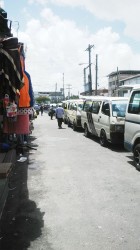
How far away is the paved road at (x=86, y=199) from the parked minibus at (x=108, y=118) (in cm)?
108

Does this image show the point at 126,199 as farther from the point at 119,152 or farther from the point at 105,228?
the point at 119,152

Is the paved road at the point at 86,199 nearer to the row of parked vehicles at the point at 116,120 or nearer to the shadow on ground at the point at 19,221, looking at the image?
the shadow on ground at the point at 19,221

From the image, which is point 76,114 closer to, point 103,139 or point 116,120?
point 103,139

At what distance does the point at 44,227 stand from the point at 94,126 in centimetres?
945

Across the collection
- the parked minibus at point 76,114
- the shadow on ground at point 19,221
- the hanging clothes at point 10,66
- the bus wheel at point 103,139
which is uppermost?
the hanging clothes at point 10,66

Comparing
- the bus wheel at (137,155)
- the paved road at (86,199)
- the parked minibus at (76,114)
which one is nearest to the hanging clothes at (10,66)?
the paved road at (86,199)

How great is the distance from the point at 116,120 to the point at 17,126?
17.6 feet

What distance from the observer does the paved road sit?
438 centimetres

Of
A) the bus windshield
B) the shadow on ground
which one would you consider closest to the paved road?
the shadow on ground

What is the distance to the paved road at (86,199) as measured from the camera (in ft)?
14.4

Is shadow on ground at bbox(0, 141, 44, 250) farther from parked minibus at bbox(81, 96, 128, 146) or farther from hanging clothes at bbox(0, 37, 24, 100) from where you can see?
parked minibus at bbox(81, 96, 128, 146)

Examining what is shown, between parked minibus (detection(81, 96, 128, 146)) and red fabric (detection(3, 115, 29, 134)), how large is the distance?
16.9 feet

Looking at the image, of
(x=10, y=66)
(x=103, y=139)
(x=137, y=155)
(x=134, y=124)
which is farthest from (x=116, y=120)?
(x=10, y=66)

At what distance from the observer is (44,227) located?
4.79m
